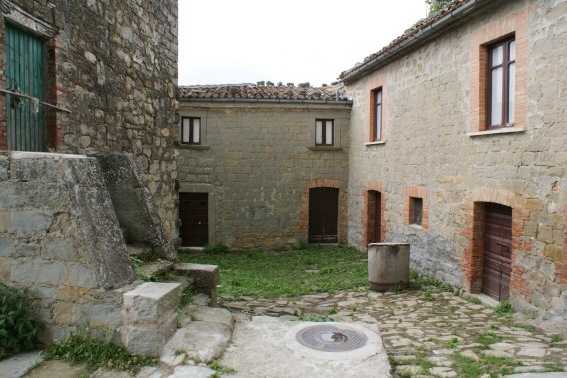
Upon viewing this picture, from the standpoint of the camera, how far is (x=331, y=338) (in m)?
4.17

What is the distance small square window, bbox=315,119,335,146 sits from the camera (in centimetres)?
1472

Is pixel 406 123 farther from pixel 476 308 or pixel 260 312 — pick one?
pixel 260 312

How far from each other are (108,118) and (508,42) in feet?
20.0

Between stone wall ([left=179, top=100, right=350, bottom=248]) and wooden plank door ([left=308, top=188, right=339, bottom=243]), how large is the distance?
0.31 meters

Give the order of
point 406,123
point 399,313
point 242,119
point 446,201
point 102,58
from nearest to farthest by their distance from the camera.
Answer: point 102,58, point 399,313, point 446,201, point 406,123, point 242,119

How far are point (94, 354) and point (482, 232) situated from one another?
6.78 m

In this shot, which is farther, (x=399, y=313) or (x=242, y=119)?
(x=242, y=119)

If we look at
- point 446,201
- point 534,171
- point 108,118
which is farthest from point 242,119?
point 534,171

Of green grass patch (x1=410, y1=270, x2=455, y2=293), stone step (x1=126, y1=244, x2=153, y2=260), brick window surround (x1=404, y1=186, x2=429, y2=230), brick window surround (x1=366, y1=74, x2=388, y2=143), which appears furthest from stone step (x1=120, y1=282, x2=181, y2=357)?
brick window surround (x1=366, y1=74, x2=388, y2=143)

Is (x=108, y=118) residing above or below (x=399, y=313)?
above

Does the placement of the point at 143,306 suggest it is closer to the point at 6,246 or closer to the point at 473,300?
the point at 6,246

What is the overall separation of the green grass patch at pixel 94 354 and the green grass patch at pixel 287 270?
14.5ft

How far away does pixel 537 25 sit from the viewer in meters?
6.55

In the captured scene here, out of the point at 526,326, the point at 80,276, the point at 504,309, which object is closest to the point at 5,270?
the point at 80,276
